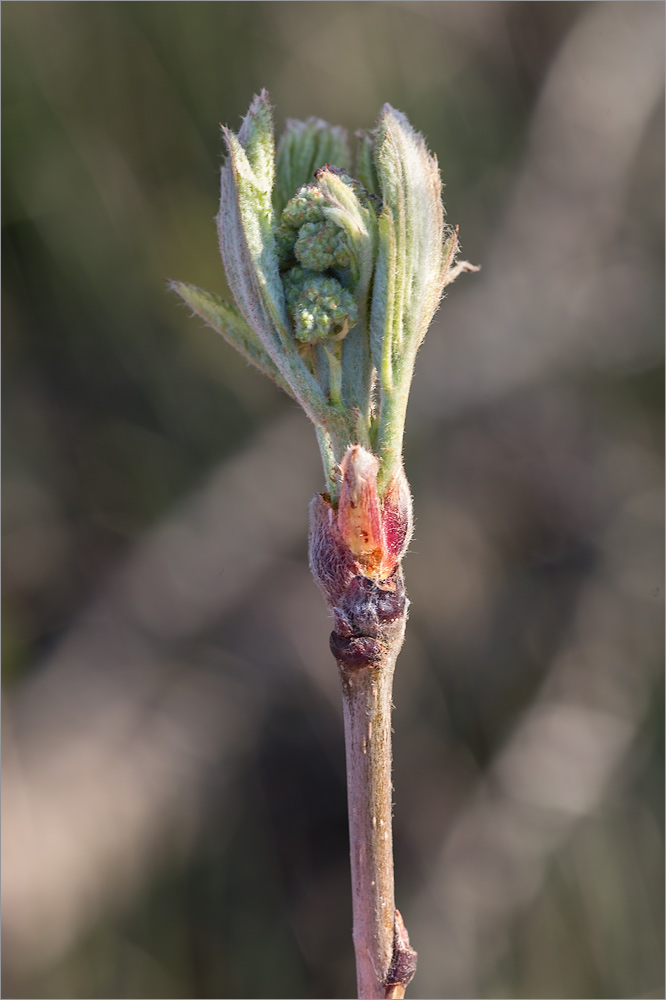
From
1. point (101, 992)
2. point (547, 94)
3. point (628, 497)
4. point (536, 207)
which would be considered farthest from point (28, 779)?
point (547, 94)

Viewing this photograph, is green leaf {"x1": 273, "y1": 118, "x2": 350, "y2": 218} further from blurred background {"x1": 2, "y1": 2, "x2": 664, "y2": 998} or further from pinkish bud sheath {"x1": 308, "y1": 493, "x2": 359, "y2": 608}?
blurred background {"x1": 2, "y1": 2, "x2": 664, "y2": 998}

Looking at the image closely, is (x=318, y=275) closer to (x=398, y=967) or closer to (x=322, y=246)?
(x=322, y=246)

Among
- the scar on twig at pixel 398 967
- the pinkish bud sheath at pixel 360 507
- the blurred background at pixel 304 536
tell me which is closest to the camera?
the pinkish bud sheath at pixel 360 507

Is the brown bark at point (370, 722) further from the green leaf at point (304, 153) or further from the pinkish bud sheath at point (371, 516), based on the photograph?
the green leaf at point (304, 153)

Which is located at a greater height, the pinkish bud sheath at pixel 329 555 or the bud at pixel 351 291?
the bud at pixel 351 291

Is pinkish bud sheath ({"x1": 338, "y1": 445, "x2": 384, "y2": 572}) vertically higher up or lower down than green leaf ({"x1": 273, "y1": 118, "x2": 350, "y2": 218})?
lower down

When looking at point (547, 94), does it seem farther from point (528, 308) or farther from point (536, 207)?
point (528, 308)

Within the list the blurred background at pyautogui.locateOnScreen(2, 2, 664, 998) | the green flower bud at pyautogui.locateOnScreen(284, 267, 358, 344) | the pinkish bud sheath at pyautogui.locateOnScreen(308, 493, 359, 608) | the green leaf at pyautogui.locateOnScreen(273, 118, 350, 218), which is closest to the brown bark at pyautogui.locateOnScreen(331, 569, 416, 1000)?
the pinkish bud sheath at pyautogui.locateOnScreen(308, 493, 359, 608)

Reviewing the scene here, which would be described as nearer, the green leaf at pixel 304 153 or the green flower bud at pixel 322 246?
the green flower bud at pixel 322 246

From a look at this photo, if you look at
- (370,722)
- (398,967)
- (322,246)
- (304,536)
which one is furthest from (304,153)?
(304,536)

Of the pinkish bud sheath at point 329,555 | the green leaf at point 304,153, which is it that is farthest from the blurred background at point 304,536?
the pinkish bud sheath at point 329,555
